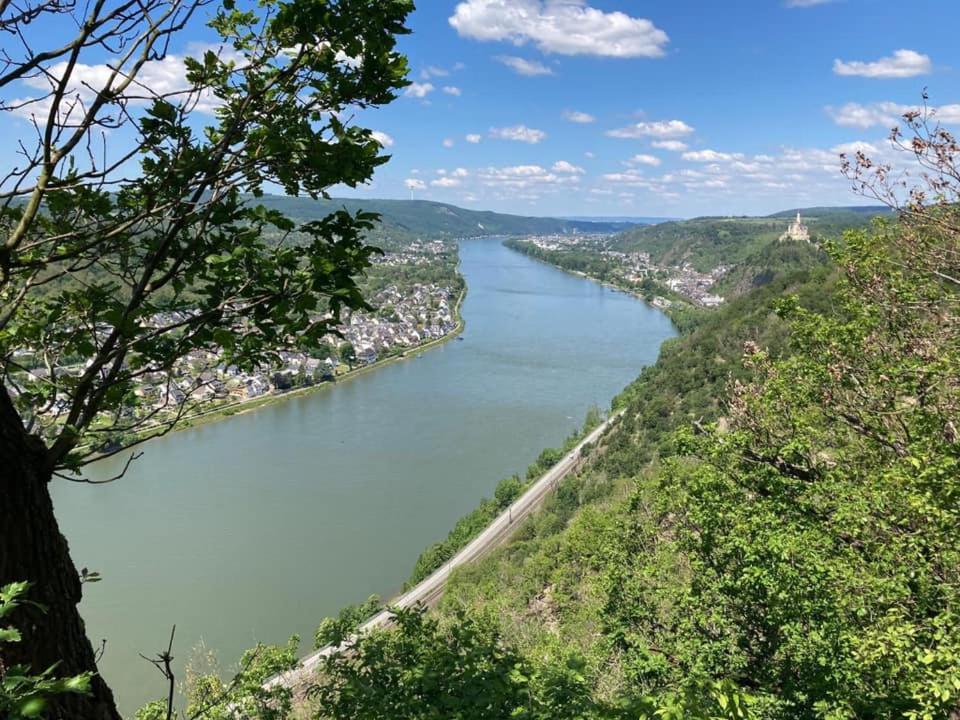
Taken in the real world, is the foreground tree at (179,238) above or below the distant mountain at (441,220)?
below

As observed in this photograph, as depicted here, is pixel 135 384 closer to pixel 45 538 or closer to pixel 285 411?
pixel 45 538

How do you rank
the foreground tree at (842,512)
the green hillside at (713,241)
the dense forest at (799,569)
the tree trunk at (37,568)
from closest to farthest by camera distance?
the tree trunk at (37,568) → the dense forest at (799,569) → the foreground tree at (842,512) → the green hillside at (713,241)

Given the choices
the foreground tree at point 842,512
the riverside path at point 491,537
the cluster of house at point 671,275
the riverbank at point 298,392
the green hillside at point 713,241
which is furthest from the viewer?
the green hillside at point 713,241

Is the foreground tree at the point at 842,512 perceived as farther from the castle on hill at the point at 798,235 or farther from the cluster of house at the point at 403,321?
the castle on hill at the point at 798,235

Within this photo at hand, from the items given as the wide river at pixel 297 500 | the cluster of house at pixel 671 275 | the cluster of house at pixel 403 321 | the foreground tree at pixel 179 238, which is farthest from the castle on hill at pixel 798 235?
the foreground tree at pixel 179 238

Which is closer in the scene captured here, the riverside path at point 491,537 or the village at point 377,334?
the village at point 377,334

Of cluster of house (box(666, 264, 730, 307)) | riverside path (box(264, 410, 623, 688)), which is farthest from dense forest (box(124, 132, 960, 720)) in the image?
cluster of house (box(666, 264, 730, 307))

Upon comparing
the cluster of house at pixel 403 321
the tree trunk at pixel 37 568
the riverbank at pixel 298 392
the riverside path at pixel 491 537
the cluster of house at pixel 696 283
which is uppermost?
the cluster of house at pixel 696 283

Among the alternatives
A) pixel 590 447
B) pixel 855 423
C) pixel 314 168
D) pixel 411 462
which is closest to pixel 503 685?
pixel 314 168
